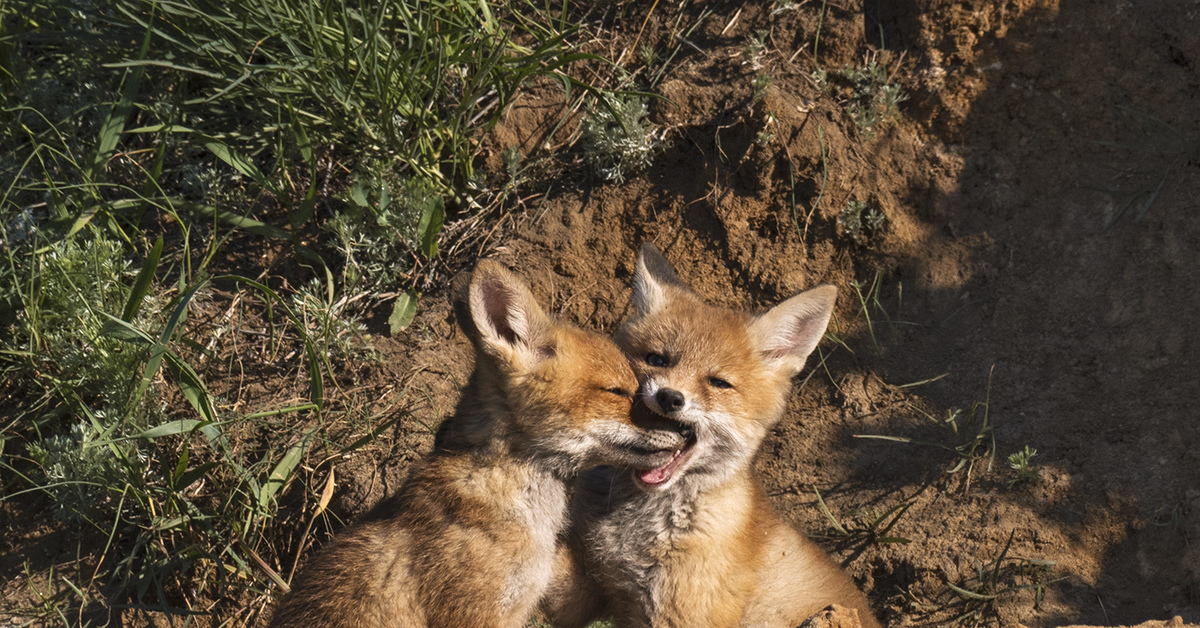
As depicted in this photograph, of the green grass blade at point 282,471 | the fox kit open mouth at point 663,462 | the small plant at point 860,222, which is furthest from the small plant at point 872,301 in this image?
the green grass blade at point 282,471

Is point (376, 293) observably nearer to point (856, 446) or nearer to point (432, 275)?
point (432, 275)

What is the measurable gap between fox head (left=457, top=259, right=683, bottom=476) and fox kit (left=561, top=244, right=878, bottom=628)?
125 mm

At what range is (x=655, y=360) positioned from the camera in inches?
150

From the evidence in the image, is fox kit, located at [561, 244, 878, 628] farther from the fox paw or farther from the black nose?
the fox paw

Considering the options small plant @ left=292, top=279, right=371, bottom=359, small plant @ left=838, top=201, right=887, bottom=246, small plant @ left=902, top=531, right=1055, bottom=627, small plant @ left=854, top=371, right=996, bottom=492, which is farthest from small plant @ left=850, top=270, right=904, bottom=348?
small plant @ left=292, top=279, right=371, bottom=359

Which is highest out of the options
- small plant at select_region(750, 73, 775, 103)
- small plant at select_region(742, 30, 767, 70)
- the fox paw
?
small plant at select_region(742, 30, 767, 70)

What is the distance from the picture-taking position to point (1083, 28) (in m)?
4.81

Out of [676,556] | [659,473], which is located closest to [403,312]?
[659,473]

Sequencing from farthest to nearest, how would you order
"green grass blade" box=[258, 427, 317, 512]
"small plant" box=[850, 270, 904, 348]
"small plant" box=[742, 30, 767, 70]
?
"small plant" box=[742, 30, 767, 70]
"small plant" box=[850, 270, 904, 348]
"green grass blade" box=[258, 427, 317, 512]

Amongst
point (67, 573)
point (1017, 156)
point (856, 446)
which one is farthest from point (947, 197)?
point (67, 573)

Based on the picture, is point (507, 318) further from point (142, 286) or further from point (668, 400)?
point (142, 286)

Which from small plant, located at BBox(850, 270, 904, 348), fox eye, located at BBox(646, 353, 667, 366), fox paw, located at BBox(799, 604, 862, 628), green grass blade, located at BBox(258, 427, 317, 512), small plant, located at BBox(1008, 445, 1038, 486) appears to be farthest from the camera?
small plant, located at BBox(850, 270, 904, 348)

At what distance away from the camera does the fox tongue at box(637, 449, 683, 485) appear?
3.43m

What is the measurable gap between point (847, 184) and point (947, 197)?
1.77 feet
